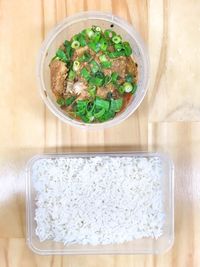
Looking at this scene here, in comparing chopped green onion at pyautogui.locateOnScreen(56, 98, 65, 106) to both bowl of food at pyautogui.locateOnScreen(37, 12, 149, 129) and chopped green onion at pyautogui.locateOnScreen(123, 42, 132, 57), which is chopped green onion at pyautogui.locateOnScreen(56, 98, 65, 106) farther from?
chopped green onion at pyautogui.locateOnScreen(123, 42, 132, 57)

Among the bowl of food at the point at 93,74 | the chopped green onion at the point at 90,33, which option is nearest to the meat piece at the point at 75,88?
the bowl of food at the point at 93,74

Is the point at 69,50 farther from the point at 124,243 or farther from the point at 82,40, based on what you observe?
the point at 124,243

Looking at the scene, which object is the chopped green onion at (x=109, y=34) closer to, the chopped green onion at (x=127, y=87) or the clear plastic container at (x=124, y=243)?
the chopped green onion at (x=127, y=87)

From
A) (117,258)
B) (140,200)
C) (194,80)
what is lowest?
(117,258)

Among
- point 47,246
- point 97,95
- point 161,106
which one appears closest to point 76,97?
point 97,95

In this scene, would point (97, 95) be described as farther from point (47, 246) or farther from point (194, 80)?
point (47, 246)

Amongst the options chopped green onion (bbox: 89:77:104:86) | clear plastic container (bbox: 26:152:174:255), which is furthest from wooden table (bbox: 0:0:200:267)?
chopped green onion (bbox: 89:77:104:86)
